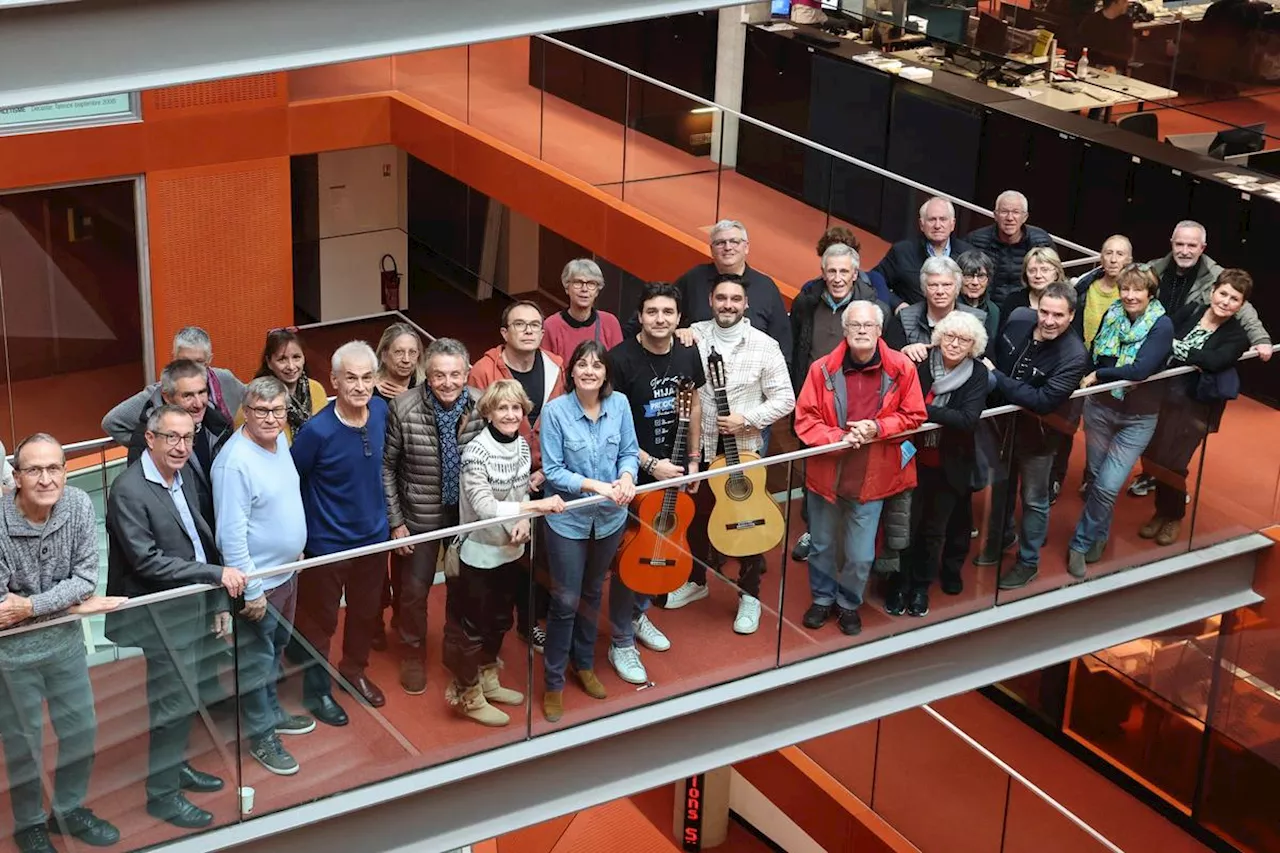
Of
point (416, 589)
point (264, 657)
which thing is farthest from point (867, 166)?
point (264, 657)

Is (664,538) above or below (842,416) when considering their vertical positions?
below

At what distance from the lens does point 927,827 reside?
13.6 m

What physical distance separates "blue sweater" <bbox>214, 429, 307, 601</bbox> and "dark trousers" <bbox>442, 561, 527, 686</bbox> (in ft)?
2.50

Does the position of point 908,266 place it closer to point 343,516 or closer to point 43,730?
point 343,516

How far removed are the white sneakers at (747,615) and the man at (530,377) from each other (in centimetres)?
117

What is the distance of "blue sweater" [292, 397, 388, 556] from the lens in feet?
25.6

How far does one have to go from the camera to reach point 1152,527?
10.2 m

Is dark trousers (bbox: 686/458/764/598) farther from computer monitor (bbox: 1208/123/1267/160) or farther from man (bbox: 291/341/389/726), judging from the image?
computer monitor (bbox: 1208/123/1267/160)

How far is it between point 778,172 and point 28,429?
824 cm

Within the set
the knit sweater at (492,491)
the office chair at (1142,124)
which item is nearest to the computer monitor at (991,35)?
the office chair at (1142,124)

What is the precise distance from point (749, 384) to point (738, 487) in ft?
1.73

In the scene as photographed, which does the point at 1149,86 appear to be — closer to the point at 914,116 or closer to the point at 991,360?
the point at 914,116

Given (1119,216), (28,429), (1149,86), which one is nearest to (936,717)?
(1119,216)

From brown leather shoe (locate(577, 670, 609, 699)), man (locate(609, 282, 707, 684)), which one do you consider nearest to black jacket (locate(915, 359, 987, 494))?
man (locate(609, 282, 707, 684))
